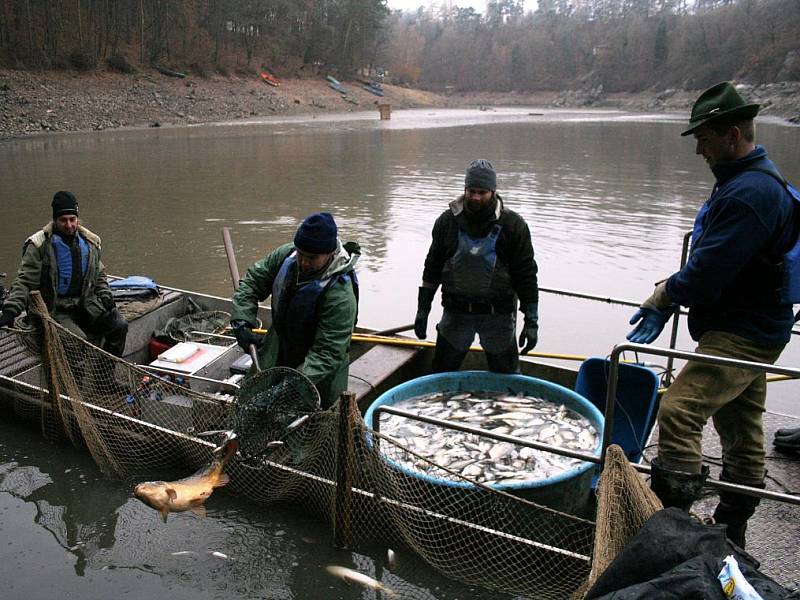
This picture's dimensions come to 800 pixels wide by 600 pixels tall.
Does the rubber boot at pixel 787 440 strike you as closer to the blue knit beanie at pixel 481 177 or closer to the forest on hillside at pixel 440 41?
the blue knit beanie at pixel 481 177

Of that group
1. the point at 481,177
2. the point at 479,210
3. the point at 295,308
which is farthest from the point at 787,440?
the point at 295,308

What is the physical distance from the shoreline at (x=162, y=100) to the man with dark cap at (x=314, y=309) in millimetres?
22768

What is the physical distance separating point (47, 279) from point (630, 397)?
5128 mm

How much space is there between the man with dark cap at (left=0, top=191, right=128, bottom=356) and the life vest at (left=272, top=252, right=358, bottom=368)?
2.43m

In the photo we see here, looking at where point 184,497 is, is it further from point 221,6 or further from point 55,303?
point 221,6

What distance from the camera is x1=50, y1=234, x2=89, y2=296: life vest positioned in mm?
6191

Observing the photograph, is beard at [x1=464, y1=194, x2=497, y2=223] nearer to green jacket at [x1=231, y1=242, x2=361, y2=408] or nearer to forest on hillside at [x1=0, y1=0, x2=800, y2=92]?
green jacket at [x1=231, y1=242, x2=361, y2=408]

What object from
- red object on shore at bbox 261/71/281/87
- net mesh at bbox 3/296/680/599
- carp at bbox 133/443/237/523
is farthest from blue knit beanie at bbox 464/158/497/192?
red object on shore at bbox 261/71/281/87

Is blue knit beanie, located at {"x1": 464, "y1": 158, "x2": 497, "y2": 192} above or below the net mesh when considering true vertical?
above

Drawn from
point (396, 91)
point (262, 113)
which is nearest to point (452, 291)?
point (262, 113)

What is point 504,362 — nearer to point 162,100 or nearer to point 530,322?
point 530,322

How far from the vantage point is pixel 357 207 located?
1892 cm

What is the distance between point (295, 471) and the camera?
480cm

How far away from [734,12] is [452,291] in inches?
4981
